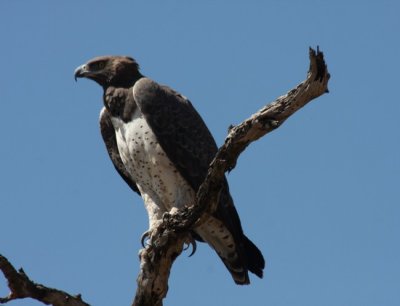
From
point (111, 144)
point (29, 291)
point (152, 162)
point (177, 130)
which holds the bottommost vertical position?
point (29, 291)

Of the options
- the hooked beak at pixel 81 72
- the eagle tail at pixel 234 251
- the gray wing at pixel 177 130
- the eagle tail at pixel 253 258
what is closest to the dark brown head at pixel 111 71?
the hooked beak at pixel 81 72

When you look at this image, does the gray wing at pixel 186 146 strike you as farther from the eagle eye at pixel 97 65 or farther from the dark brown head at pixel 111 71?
the eagle eye at pixel 97 65

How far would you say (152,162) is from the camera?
408 inches

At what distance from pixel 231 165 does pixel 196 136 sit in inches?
102

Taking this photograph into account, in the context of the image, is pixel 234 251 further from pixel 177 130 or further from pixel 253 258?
pixel 177 130

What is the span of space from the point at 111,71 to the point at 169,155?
148 cm

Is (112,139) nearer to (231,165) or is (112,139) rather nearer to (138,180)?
(138,180)

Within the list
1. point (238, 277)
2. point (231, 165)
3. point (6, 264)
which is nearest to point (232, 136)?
point (231, 165)

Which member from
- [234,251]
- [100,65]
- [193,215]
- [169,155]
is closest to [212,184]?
[193,215]

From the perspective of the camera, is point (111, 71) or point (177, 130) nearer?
point (177, 130)

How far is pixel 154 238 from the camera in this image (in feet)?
28.9

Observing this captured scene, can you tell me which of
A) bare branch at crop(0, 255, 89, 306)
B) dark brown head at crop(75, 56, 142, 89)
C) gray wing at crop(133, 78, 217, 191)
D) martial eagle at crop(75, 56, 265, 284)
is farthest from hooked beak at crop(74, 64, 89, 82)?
bare branch at crop(0, 255, 89, 306)

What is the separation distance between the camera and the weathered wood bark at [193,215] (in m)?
7.57

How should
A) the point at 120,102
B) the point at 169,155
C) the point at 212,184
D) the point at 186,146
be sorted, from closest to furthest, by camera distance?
the point at 212,184 < the point at 169,155 < the point at 186,146 < the point at 120,102
